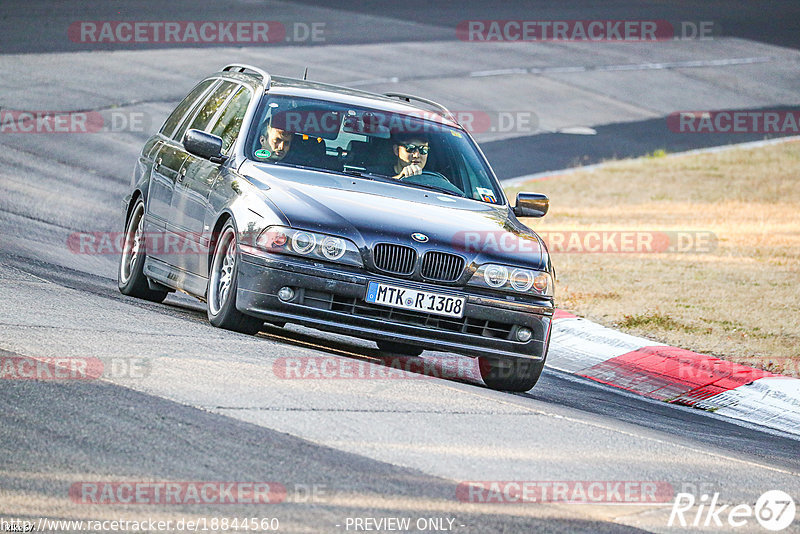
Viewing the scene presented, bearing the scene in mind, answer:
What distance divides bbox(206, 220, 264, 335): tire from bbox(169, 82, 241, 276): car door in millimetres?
259

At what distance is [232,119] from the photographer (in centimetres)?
983

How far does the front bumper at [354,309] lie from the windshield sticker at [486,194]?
54.7 inches

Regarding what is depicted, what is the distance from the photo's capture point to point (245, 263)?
820 cm

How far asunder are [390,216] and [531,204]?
63.6 inches

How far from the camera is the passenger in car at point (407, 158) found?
30.9 feet

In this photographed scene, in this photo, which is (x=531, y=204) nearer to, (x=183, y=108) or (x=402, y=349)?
(x=402, y=349)

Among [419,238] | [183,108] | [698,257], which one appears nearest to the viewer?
[419,238]

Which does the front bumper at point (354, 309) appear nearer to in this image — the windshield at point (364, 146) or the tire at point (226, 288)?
the tire at point (226, 288)

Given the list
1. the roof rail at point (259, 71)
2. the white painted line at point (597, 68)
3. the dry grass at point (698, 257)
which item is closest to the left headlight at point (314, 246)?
the roof rail at point (259, 71)

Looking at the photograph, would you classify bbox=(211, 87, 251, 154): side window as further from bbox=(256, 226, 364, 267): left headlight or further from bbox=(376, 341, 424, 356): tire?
bbox=(376, 341, 424, 356): tire

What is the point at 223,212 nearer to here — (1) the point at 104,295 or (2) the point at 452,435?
(1) the point at 104,295

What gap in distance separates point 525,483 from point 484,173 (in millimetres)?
4221

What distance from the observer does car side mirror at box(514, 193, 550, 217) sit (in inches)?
377

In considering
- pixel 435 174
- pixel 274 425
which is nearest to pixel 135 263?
pixel 435 174
